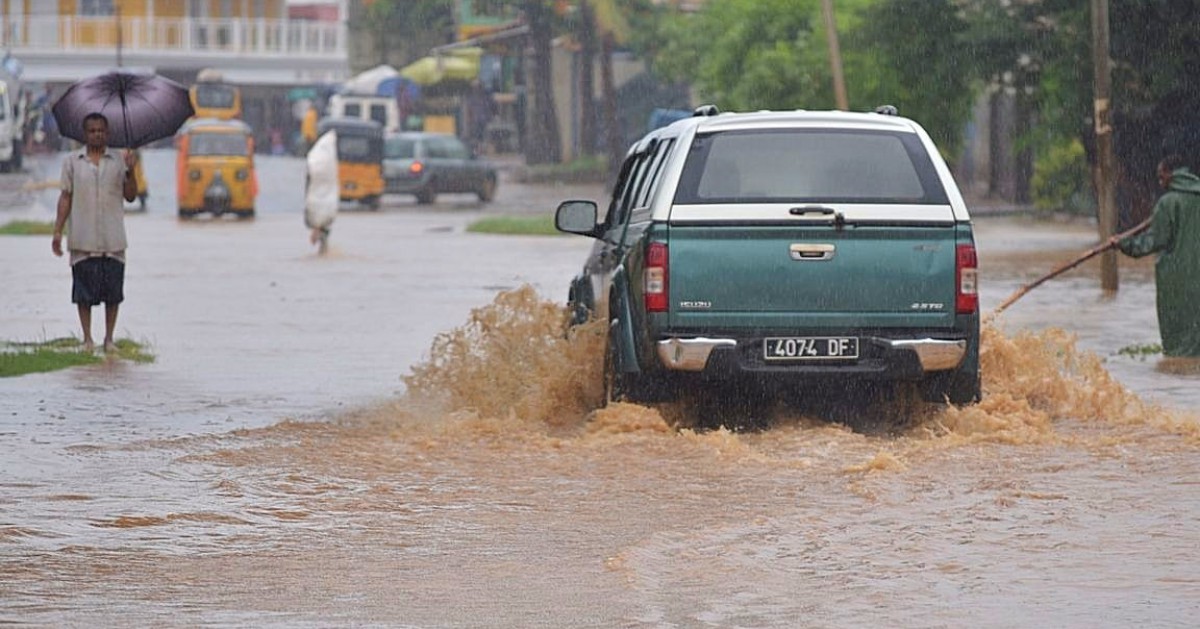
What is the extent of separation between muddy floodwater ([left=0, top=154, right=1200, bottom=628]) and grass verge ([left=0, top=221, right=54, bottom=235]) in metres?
18.4

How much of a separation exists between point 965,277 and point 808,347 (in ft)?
2.63

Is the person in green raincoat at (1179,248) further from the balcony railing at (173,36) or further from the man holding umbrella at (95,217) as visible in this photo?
the balcony railing at (173,36)

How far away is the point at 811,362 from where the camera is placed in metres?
11.0

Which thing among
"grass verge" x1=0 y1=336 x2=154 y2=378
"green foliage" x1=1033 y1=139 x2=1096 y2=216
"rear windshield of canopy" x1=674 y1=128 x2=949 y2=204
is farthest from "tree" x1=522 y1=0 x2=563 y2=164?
"rear windshield of canopy" x1=674 y1=128 x2=949 y2=204

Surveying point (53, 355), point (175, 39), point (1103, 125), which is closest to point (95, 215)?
point (53, 355)

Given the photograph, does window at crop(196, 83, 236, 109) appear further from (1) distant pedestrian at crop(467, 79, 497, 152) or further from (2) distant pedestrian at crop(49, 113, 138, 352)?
(2) distant pedestrian at crop(49, 113, 138, 352)

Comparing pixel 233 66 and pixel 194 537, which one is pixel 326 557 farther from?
pixel 233 66

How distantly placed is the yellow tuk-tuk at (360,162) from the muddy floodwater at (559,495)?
29.1 m

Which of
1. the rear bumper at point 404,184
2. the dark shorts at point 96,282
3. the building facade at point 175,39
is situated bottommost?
the rear bumper at point 404,184

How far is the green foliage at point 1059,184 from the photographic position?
3866cm

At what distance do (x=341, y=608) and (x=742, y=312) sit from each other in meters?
4.19

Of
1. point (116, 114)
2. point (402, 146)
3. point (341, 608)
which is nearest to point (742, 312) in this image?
point (341, 608)

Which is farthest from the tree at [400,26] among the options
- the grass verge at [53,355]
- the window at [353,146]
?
the grass verge at [53,355]

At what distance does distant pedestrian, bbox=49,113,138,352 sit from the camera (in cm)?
1599
